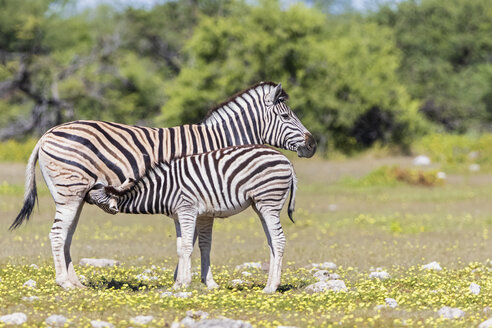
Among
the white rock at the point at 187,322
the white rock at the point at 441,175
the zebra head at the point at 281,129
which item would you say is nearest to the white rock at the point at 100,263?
the zebra head at the point at 281,129

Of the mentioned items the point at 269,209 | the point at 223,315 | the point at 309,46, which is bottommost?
the point at 223,315

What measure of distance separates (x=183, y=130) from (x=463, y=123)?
2011 inches

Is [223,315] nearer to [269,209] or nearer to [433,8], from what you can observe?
[269,209]

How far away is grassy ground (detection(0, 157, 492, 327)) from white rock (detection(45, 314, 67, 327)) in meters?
0.11

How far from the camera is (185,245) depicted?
10.3 meters

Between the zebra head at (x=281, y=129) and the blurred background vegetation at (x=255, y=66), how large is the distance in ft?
93.3

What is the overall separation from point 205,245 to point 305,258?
168 inches

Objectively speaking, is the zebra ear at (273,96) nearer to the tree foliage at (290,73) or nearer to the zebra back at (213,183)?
the zebra back at (213,183)

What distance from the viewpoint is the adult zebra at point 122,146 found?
35.0ft

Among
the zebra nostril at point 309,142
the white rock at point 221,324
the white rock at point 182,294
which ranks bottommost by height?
the white rock at point 182,294

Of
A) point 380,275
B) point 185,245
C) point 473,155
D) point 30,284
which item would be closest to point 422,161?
point 473,155

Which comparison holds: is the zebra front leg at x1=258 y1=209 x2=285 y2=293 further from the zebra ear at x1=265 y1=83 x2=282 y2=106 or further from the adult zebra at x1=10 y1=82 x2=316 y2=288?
the zebra ear at x1=265 y1=83 x2=282 y2=106

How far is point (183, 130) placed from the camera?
1137cm

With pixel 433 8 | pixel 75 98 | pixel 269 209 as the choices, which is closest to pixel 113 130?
pixel 269 209
